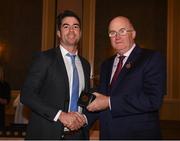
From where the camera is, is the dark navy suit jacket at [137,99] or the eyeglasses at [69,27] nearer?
the dark navy suit jacket at [137,99]

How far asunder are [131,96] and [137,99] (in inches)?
1.9

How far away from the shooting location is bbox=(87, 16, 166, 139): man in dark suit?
2.24 meters

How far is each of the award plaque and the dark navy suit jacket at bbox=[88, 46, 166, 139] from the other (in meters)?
0.13

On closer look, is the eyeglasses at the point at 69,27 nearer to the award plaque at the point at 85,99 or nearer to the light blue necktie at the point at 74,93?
the light blue necktie at the point at 74,93

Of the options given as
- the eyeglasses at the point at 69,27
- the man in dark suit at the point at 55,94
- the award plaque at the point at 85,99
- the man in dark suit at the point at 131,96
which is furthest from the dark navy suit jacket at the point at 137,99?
the eyeglasses at the point at 69,27

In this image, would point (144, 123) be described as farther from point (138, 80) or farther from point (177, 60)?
point (177, 60)

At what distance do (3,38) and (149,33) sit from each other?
3920mm

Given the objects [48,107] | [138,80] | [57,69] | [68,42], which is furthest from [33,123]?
[138,80]

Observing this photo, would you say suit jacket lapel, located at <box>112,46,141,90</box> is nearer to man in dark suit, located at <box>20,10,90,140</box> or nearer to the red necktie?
the red necktie

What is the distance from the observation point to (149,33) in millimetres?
9844

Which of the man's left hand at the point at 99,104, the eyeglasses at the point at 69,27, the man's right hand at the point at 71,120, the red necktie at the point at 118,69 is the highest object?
the eyeglasses at the point at 69,27

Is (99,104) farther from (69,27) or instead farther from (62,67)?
(69,27)

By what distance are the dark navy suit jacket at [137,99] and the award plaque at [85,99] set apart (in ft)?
0.42

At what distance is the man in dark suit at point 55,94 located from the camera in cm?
227
